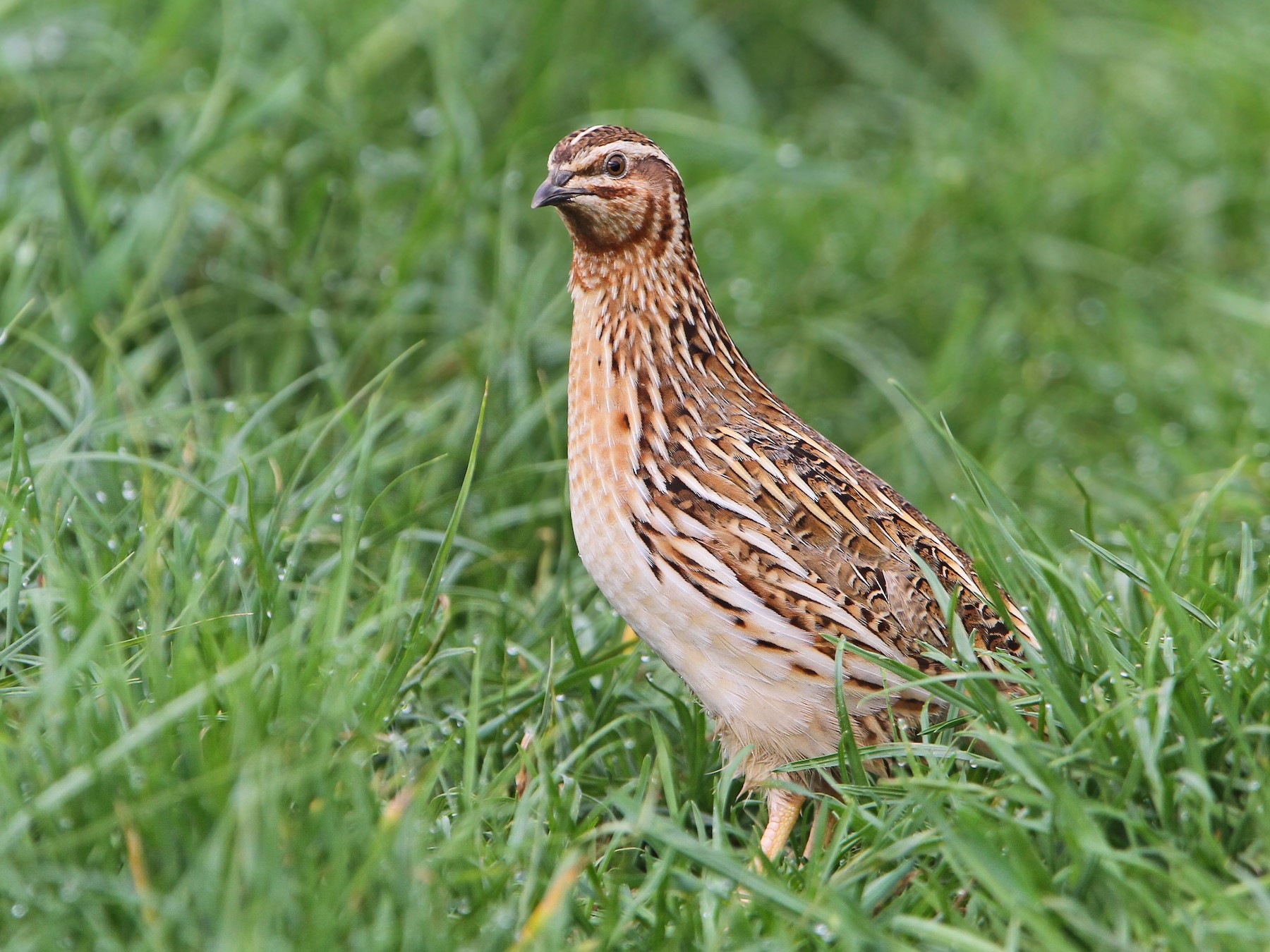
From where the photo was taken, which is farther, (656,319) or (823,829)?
(656,319)

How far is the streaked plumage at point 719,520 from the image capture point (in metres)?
3.91

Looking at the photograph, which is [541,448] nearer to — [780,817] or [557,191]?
[557,191]

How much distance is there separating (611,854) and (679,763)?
0.53 meters

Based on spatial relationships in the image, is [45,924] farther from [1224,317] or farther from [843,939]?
[1224,317]

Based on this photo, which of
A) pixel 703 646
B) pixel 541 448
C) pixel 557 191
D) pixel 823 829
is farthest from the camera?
pixel 541 448

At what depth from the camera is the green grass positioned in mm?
3166

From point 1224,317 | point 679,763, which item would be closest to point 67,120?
point 679,763

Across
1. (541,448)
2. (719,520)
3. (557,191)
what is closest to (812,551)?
(719,520)

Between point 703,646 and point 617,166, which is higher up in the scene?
point 617,166

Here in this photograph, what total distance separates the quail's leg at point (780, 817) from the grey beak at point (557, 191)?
65.9 inches

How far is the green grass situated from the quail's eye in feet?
2.87

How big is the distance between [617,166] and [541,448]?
147cm

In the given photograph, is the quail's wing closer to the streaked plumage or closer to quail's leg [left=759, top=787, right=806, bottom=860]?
the streaked plumage

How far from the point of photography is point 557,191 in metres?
4.30
